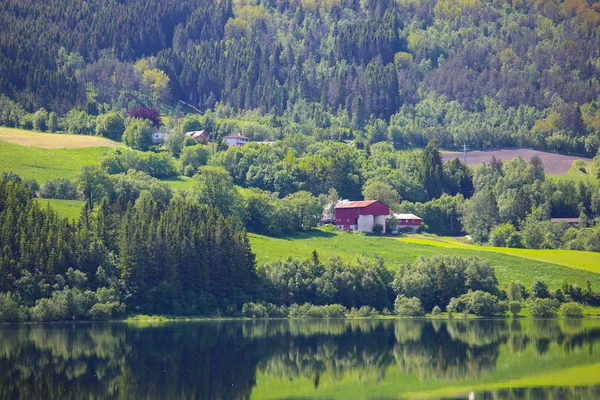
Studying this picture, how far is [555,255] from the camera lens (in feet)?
445

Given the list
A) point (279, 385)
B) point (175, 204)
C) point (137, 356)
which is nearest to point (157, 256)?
point (175, 204)

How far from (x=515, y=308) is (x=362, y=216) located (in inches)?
1825

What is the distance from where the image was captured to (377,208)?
155 metres

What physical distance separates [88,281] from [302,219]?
50.5 meters

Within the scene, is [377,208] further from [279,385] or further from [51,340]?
[279,385]

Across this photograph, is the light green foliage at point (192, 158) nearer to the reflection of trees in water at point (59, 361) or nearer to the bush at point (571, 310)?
the bush at point (571, 310)

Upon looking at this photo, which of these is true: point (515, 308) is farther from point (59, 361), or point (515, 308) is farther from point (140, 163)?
point (140, 163)

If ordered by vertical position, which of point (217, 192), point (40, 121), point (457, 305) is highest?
point (40, 121)

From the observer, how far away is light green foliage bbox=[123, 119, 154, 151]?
186 meters

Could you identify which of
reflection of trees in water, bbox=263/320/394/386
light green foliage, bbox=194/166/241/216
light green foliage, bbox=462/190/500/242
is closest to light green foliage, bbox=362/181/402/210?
light green foliage, bbox=462/190/500/242

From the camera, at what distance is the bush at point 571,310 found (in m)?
110

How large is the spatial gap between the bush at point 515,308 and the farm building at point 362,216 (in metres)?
45.2

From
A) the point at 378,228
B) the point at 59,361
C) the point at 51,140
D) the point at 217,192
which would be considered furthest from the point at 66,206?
the point at 59,361

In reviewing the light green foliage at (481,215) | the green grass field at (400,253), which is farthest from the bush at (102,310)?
the light green foliage at (481,215)
